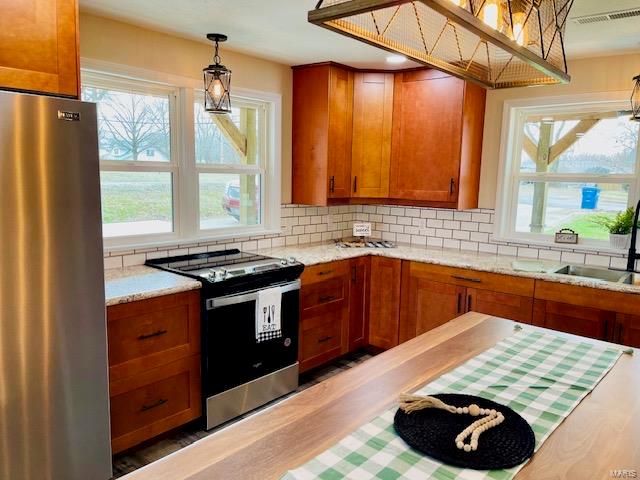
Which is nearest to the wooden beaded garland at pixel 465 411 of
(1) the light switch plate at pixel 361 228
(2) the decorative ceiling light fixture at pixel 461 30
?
(2) the decorative ceiling light fixture at pixel 461 30

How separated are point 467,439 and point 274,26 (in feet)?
8.03

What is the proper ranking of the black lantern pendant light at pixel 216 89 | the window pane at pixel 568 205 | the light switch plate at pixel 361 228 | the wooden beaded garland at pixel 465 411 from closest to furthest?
1. the wooden beaded garland at pixel 465 411
2. the black lantern pendant light at pixel 216 89
3. the window pane at pixel 568 205
4. the light switch plate at pixel 361 228

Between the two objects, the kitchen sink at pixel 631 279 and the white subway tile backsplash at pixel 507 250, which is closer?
the kitchen sink at pixel 631 279

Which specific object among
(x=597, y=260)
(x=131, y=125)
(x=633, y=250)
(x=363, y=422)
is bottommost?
(x=363, y=422)

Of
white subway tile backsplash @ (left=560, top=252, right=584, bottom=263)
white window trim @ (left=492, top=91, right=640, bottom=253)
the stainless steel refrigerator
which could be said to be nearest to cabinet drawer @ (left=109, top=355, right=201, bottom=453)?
the stainless steel refrigerator

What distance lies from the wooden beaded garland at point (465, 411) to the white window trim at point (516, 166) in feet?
8.57

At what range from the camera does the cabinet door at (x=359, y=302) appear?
144 inches

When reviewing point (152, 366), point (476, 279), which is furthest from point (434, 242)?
point (152, 366)

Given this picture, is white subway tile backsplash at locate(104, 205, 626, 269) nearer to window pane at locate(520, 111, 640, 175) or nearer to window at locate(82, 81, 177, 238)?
window at locate(82, 81, 177, 238)

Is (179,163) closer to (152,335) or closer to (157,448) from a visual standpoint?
(152,335)

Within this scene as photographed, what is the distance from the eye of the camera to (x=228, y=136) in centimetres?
346

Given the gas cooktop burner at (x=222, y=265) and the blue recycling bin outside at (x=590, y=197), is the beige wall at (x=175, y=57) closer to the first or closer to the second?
the gas cooktop burner at (x=222, y=265)

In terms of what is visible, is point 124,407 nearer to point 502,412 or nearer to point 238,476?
point 238,476

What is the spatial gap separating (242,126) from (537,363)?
2746mm
